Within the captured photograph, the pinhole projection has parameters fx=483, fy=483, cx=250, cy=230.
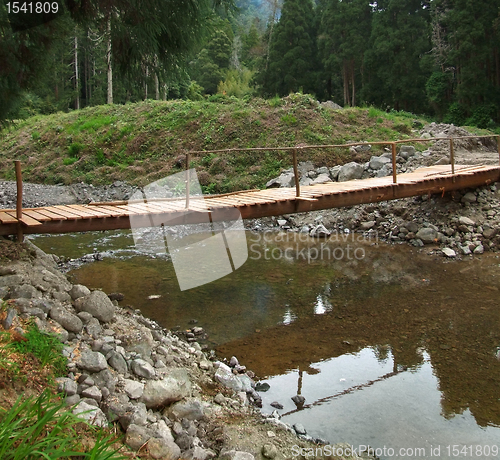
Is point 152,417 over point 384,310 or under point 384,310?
over

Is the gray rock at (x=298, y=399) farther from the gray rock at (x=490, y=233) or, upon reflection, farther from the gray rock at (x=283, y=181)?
the gray rock at (x=283, y=181)

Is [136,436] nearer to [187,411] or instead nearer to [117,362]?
[187,411]

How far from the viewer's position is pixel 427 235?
9.84 m

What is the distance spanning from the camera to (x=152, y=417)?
Result: 350 cm

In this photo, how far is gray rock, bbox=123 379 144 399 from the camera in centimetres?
367

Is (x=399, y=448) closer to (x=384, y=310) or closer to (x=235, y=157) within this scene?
(x=384, y=310)

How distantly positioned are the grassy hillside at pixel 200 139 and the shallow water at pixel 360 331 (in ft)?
16.3

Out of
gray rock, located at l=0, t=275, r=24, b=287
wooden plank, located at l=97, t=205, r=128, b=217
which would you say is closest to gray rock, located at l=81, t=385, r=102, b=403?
gray rock, located at l=0, t=275, r=24, b=287

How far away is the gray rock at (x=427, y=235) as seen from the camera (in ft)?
32.1

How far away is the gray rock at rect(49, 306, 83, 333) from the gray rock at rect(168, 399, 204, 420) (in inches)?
46.4

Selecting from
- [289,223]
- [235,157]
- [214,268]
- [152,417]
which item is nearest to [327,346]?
[152,417]

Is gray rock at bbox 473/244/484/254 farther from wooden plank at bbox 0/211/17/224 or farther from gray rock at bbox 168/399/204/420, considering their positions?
wooden plank at bbox 0/211/17/224

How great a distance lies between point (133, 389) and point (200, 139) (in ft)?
42.6

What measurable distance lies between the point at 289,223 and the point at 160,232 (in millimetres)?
3154
